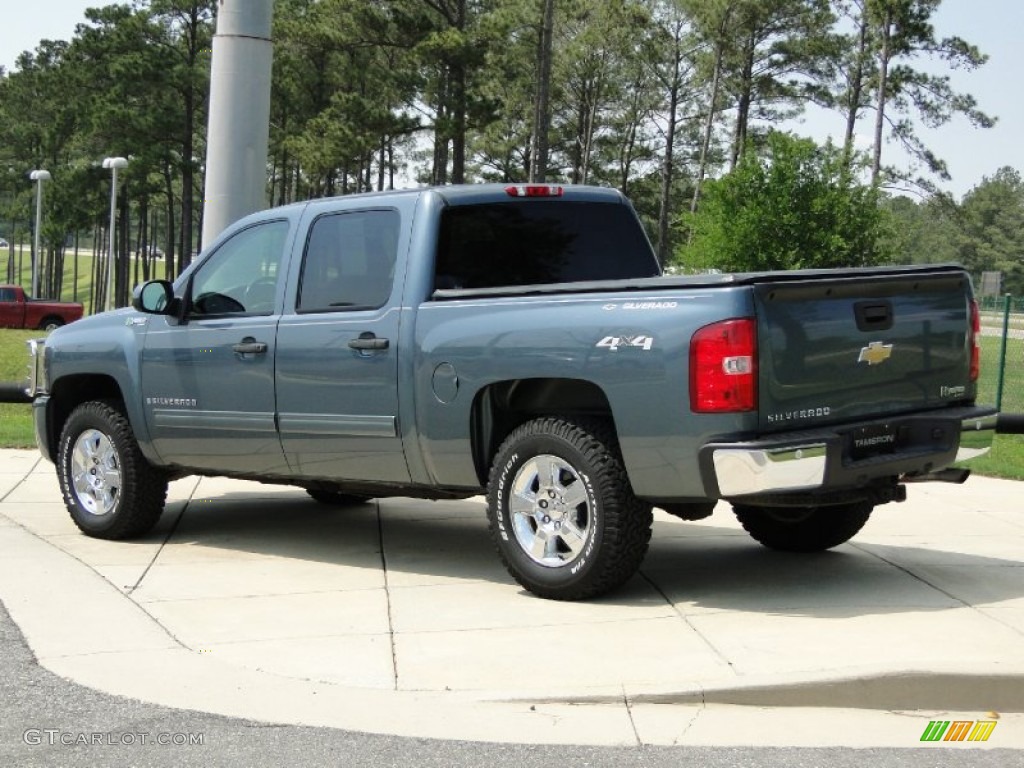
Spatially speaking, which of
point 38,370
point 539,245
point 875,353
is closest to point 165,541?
point 38,370

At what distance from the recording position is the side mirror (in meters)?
8.75

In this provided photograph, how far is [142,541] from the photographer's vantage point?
9.27m

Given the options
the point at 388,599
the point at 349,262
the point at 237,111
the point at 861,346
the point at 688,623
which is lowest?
the point at 388,599

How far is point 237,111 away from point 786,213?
117ft

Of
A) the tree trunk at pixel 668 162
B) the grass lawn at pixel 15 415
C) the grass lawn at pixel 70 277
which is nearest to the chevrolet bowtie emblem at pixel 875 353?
the grass lawn at pixel 15 415

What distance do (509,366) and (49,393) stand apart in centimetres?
400

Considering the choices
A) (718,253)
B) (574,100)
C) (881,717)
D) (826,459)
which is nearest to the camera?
(881,717)

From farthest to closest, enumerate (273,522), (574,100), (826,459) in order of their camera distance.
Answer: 1. (574,100)
2. (273,522)
3. (826,459)

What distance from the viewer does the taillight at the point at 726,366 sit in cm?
635

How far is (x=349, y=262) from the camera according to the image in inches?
320

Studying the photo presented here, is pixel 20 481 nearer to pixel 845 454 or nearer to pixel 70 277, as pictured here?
pixel 845 454

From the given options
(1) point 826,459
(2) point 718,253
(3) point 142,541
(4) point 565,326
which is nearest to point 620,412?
(4) point 565,326

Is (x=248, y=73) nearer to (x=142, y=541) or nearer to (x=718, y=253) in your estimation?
(x=142, y=541)

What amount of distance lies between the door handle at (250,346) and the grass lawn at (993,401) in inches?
242
